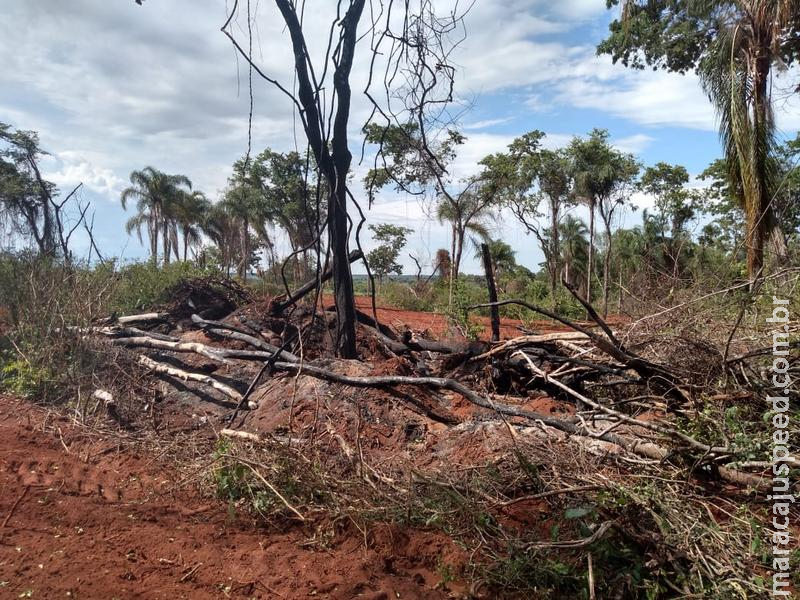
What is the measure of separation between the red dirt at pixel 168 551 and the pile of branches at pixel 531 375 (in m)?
1.16

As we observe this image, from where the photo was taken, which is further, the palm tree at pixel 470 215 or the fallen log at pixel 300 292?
the palm tree at pixel 470 215

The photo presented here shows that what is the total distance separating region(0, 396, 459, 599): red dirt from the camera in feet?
8.16

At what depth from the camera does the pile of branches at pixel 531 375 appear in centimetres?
356

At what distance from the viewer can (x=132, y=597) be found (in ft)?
7.79

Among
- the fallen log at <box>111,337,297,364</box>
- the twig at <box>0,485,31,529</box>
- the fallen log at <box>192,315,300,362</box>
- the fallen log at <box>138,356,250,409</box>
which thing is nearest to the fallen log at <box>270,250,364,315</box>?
the fallen log at <box>192,315,300,362</box>

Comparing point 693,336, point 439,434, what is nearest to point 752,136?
point 693,336

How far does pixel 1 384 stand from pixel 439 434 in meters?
4.64

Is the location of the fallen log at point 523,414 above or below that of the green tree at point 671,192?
below

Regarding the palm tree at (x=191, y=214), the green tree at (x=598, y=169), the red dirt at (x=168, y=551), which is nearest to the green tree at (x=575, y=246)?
the green tree at (x=598, y=169)

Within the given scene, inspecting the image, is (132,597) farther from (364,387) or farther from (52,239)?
(52,239)

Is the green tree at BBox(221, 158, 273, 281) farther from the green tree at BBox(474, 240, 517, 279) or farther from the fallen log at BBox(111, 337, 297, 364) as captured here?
the fallen log at BBox(111, 337, 297, 364)

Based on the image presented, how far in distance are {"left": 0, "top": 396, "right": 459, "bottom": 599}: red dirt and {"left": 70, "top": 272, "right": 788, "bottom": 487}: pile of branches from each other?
116cm

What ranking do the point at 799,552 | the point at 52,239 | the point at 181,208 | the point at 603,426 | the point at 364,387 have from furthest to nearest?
the point at 181,208 < the point at 52,239 < the point at 364,387 < the point at 603,426 < the point at 799,552

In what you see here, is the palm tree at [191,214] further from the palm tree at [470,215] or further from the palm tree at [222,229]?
the palm tree at [470,215]
